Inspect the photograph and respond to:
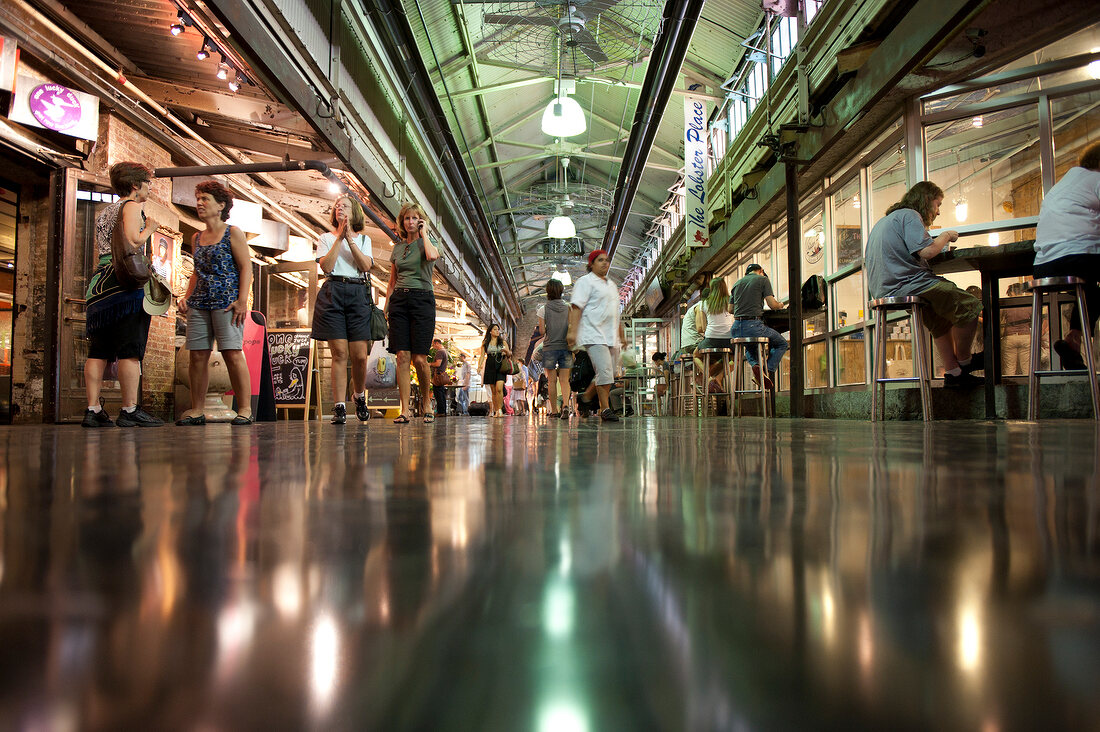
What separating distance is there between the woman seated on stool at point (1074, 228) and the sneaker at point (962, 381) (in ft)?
2.50

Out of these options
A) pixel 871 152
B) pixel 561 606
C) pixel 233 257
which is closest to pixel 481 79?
pixel 871 152

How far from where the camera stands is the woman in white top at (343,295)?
4.42 metres

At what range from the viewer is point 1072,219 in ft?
12.7

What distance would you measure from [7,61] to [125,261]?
8.90ft

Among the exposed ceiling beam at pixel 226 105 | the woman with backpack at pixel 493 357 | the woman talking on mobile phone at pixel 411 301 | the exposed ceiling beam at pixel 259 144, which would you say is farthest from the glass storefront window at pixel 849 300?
the exposed ceiling beam at pixel 259 144

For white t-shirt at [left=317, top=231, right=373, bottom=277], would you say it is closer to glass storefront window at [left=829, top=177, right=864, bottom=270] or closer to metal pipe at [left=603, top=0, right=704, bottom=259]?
metal pipe at [left=603, top=0, right=704, bottom=259]

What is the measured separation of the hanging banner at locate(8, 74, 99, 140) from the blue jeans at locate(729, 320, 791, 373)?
665 centimetres

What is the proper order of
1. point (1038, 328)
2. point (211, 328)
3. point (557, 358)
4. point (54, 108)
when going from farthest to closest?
point (557, 358) → point (54, 108) → point (211, 328) → point (1038, 328)

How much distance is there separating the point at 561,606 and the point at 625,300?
23.2 meters

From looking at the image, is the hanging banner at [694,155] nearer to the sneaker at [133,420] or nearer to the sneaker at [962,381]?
the sneaker at [962,381]

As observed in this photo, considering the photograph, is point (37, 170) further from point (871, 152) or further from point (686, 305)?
point (686, 305)

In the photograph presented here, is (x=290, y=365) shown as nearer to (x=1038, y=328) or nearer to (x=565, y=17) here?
(x=565, y=17)

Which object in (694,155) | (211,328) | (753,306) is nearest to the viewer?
(211,328)

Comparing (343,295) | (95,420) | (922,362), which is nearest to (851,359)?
(922,362)
